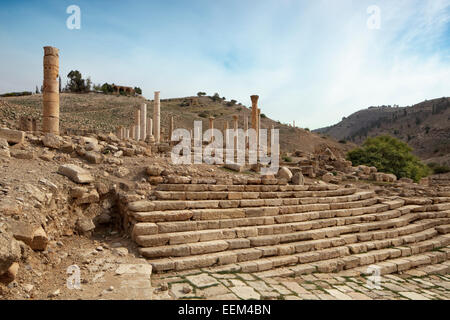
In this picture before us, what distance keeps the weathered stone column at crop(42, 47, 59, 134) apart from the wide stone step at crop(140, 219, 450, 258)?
7878 millimetres

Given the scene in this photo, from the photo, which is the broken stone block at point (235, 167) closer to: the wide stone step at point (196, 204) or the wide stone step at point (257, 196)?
the wide stone step at point (257, 196)

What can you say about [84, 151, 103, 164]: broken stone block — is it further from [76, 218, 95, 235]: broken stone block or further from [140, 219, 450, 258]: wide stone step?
[140, 219, 450, 258]: wide stone step

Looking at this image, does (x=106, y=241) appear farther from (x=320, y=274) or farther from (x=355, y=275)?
(x=355, y=275)

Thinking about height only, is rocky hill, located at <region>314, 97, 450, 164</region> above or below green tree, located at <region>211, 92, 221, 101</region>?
below

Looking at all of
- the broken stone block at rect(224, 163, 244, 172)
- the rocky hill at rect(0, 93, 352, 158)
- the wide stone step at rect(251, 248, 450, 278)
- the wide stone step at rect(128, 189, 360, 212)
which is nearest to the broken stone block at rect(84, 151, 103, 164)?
the wide stone step at rect(128, 189, 360, 212)

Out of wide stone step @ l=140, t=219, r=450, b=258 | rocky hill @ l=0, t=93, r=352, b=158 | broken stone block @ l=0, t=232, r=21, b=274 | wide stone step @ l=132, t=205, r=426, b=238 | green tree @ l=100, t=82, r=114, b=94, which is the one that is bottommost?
wide stone step @ l=140, t=219, r=450, b=258

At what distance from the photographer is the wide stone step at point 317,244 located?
5.40m

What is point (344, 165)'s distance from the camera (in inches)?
768

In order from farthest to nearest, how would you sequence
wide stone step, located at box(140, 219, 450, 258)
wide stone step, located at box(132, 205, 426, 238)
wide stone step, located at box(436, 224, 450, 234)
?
wide stone step, located at box(436, 224, 450, 234)
wide stone step, located at box(132, 205, 426, 238)
wide stone step, located at box(140, 219, 450, 258)

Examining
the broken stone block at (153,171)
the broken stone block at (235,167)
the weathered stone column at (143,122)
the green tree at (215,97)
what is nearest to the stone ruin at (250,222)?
the broken stone block at (153,171)

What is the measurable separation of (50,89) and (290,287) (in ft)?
33.6

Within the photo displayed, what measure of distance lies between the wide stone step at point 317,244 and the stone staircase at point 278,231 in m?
0.02

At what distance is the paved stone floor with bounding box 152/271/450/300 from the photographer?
412 cm
